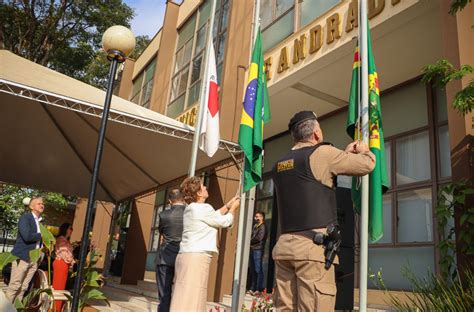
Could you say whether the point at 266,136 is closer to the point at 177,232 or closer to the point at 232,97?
the point at 232,97

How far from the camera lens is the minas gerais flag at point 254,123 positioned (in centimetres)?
536

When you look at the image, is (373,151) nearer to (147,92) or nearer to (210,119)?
(210,119)

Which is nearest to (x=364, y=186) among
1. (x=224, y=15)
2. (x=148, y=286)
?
(x=148, y=286)

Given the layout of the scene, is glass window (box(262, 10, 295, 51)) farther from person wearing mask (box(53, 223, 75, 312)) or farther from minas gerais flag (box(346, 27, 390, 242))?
person wearing mask (box(53, 223, 75, 312))

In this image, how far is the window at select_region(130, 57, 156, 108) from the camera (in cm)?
1806

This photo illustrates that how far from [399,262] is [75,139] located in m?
7.88

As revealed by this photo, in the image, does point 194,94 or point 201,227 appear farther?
point 194,94

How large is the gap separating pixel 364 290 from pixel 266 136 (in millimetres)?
8173

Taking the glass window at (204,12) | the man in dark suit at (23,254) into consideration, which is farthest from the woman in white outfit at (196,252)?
the glass window at (204,12)

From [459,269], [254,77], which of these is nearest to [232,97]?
[254,77]

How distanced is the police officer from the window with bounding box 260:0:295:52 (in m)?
6.53

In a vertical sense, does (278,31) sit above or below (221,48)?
below

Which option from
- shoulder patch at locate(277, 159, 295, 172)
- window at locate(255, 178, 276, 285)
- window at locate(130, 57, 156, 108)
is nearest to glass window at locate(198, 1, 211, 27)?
window at locate(130, 57, 156, 108)

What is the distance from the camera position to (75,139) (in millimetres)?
10672
